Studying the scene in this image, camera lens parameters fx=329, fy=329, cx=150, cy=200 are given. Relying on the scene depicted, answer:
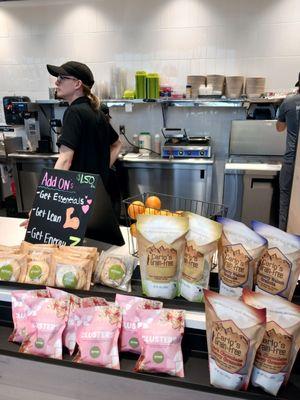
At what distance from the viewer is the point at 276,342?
69 centimetres

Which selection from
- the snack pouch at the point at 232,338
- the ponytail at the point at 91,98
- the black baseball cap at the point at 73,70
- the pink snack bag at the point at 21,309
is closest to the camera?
the snack pouch at the point at 232,338

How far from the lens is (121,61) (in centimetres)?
427

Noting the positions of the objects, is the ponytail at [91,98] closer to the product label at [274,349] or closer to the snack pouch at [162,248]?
the snack pouch at [162,248]

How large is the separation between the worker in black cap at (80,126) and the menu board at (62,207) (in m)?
0.66

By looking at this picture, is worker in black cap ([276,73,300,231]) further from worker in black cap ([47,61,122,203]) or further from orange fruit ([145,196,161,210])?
orange fruit ([145,196,161,210])

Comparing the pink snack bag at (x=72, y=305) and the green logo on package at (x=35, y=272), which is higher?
the green logo on package at (x=35, y=272)

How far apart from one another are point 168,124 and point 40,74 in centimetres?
191

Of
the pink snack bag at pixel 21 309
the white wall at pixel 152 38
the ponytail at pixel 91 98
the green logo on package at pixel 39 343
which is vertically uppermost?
the white wall at pixel 152 38

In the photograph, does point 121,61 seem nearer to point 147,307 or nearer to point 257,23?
point 257,23

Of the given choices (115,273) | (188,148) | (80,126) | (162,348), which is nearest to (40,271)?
(115,273)

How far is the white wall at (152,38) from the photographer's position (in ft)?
12.6

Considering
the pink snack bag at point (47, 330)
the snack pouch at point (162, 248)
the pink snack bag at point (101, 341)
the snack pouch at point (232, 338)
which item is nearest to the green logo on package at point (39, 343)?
the pink snack bag at point (47, 330)

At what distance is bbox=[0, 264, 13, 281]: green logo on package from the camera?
1.00 m

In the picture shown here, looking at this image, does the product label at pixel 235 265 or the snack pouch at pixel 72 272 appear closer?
the product label at pixel 235 265
